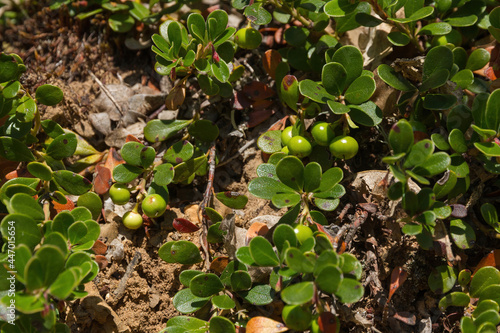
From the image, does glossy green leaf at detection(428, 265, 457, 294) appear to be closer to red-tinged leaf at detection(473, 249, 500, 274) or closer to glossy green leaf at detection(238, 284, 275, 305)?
red-tinged leaf at detection(473, 249, 500, 274)

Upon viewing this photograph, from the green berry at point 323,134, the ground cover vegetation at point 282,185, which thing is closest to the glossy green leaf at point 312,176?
the ground cover vegetation at point 282,185

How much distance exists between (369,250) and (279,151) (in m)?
0.76

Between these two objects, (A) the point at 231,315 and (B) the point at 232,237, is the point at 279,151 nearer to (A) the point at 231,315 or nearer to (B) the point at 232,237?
(B) the point at 232,237

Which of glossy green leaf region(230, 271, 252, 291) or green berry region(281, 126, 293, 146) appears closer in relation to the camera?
glossy green leaf region(230, 271, 252, 291)

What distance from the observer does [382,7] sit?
8.13 ft

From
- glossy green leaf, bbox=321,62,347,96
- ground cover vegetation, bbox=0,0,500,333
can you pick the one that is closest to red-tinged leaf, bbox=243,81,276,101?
ground cover vegetation, bbox=0,0,500,333

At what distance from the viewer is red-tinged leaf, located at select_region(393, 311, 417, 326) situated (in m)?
2.24

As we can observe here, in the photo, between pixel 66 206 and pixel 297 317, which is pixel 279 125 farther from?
pixel 66 206

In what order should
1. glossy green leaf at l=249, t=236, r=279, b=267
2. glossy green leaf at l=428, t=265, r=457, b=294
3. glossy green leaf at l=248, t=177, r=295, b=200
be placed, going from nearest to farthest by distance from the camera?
1. glossy green leaf at l=249, t=236, r=279, b=267
2. glossy green leaf at l=248, t=177, r=295, b=200
3. glossy green leaf at l=428, t=265, r=457, b=294

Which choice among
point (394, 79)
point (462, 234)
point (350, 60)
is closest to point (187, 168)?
point (350, 60)

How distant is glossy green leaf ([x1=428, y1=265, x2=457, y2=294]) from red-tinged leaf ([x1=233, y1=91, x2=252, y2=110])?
59.6 inches

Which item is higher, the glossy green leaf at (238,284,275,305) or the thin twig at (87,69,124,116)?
the thin twig at (87,69,124,116)

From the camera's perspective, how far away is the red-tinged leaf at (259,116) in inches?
113

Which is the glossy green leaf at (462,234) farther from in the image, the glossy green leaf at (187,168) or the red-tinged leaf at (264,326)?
the glossy green leaf at (187,168)
